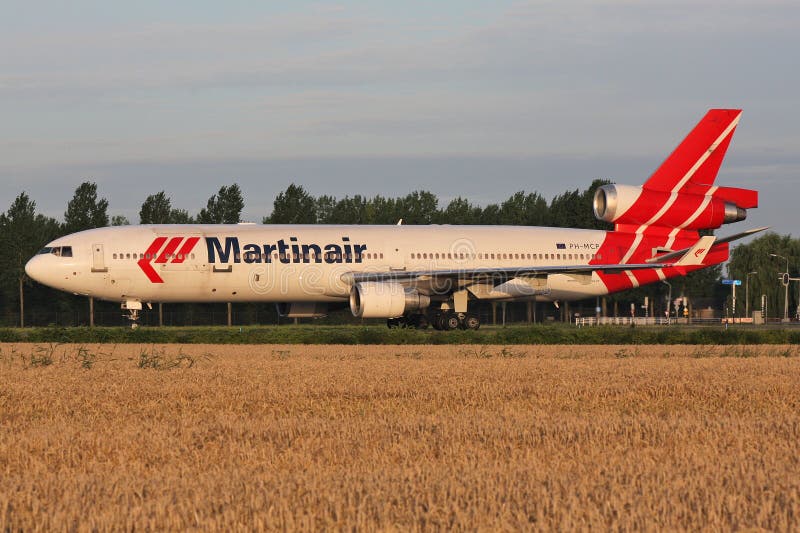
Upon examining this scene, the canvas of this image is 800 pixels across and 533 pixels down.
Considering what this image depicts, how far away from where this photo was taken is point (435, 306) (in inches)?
1761

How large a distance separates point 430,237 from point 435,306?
9.81 feet

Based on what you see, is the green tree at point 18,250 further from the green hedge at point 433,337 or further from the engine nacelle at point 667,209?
the engine nacelle at point 667,209

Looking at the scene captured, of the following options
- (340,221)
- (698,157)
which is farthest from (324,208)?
(698,157)

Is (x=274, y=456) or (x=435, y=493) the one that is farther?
(x=274, y=456)

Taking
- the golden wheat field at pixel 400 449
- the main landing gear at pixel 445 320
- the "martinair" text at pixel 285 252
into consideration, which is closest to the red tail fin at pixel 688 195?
the main landing gear at pixel 445 320

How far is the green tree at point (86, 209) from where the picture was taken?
73500mm

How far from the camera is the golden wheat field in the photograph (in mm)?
7980

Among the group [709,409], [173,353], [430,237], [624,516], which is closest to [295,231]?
[430,237]

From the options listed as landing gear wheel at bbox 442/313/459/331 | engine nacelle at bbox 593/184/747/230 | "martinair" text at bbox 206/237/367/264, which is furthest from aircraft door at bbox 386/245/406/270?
engine nacelle at bbox 593/184/747/230

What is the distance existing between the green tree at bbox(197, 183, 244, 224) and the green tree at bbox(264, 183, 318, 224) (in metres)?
2.83

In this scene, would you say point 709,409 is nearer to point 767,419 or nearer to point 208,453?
point 767,419

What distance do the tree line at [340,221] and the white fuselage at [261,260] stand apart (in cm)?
2369

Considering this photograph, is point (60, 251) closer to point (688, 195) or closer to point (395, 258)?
point (395, 258)

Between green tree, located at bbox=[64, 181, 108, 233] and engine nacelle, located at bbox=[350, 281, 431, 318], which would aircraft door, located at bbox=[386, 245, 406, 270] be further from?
green tree, located at bbox=[64, 181, 108, 233]
